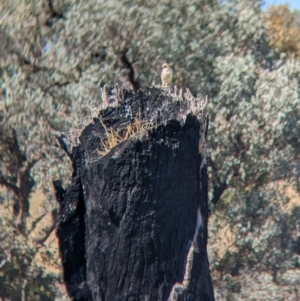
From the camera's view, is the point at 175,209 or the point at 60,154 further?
the point at 60,154

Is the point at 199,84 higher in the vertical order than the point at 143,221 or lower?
higher

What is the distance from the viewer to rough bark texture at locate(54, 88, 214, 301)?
5.73 metres

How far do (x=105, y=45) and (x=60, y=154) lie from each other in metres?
1.68

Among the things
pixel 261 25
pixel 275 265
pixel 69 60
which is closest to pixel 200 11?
pixel 261 25

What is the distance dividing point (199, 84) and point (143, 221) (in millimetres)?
6108

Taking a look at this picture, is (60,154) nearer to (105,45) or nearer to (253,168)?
(105,45)

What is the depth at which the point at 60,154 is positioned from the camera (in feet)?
38.1

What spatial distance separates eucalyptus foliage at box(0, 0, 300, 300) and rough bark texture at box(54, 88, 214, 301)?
5055mm

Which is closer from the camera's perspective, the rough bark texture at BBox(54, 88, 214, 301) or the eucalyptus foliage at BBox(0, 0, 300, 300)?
the rough bark texture at BBox(54, 88, 214, 301)

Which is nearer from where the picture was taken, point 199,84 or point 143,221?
point 143,221

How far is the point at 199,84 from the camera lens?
11.6 meters

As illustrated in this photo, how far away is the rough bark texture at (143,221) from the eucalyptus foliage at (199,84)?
199 inches

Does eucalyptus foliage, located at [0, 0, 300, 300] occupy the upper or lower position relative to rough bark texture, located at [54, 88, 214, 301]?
upper

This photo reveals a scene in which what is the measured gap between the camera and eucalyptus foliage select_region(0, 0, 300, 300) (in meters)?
11.4
